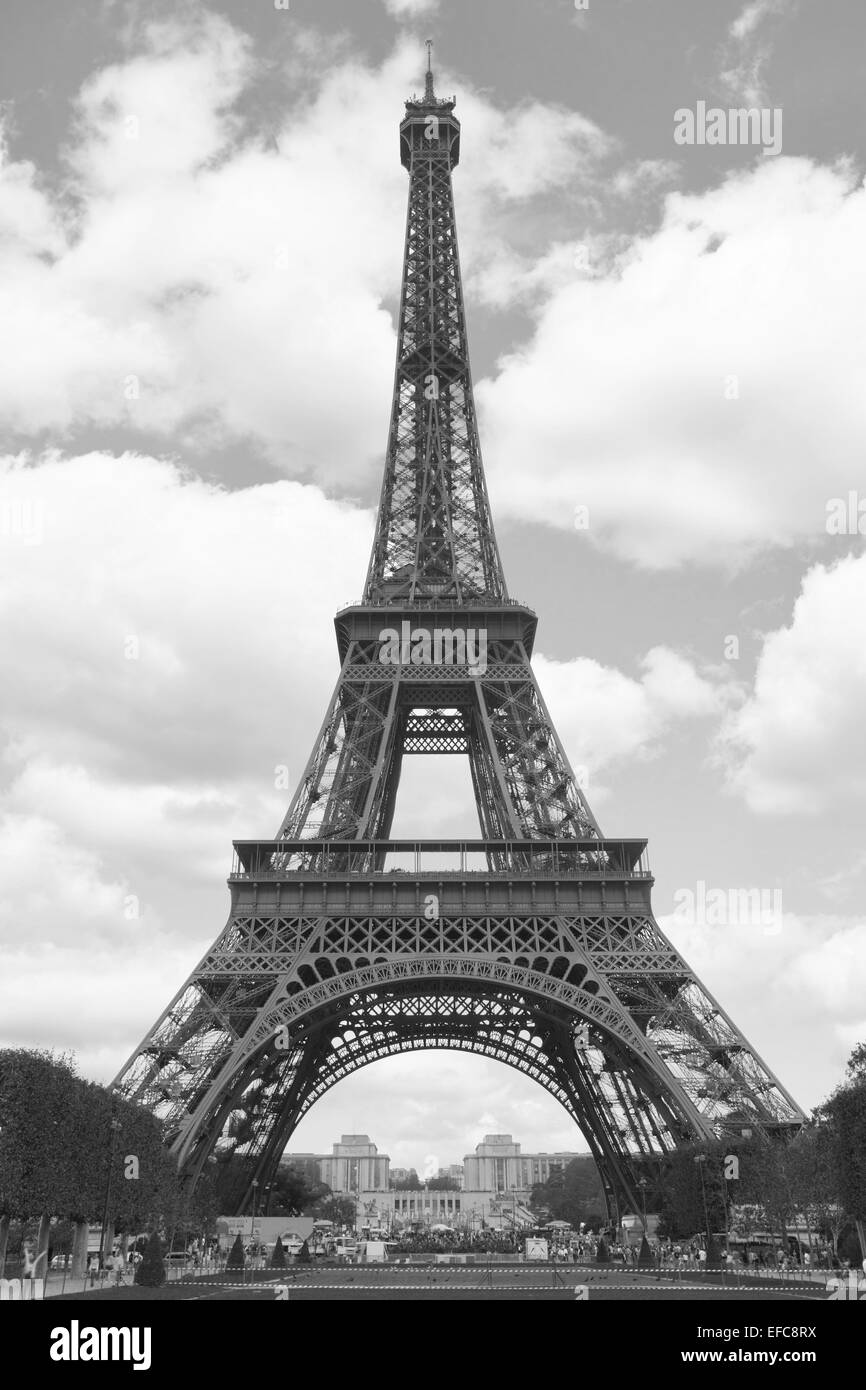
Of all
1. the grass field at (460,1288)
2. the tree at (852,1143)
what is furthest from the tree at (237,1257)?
the tree at (852,1143)

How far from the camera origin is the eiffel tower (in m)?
54.5

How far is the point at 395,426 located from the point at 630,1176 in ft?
159

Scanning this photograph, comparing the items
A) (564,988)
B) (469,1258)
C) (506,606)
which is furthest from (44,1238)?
(506,606)

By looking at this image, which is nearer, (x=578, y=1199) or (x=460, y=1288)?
(x=460, y=1288)

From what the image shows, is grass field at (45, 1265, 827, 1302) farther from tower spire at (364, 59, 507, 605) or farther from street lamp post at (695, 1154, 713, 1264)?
tower spire at (364, 59, 507, 605)

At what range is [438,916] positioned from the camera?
Answer: 191 ft

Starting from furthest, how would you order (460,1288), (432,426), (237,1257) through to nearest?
(432,426) → (237,1257) → (460,1288)

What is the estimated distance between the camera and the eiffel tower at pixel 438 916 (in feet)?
179

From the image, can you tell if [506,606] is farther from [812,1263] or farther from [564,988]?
[812,1263]

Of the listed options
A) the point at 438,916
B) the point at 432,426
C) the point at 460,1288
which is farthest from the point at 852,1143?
the point at 432,426

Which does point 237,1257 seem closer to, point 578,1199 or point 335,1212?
point 578,1199

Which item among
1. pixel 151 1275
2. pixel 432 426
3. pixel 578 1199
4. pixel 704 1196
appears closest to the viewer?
pixel 151 1275
